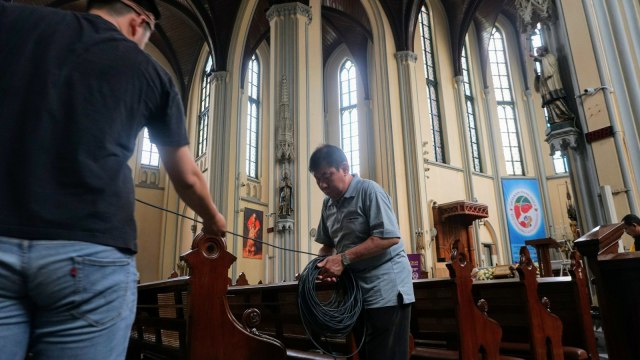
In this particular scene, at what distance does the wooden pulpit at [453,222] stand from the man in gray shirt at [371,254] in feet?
37.6

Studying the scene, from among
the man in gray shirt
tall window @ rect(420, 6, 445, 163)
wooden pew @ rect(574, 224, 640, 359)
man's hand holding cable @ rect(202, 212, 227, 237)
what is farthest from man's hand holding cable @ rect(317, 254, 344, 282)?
tall window @ rect(420, 6, 445, 163)

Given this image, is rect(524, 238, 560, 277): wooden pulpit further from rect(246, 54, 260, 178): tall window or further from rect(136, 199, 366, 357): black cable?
rect(246, 54, 260, 178): tall window

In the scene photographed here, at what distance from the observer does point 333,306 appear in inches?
83.1

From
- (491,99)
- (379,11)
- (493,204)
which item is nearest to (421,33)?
(379,11)

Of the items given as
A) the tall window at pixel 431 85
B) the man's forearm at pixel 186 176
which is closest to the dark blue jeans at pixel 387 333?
the man's forearm at pixel 186 176

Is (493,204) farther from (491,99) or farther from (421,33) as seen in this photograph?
(421,33)

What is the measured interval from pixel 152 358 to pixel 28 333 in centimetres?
215

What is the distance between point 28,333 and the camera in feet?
2.87

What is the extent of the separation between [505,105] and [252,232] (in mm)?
11699

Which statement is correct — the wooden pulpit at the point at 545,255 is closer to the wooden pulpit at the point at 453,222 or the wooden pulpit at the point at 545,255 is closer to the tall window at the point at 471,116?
the wooden pulpit at the point at 453,222

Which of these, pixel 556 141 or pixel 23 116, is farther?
pixel 556 141

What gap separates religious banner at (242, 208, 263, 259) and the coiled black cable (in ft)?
40.6

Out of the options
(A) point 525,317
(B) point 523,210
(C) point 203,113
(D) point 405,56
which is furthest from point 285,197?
(B) point 523,210

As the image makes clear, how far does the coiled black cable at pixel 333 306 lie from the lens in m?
2.01
